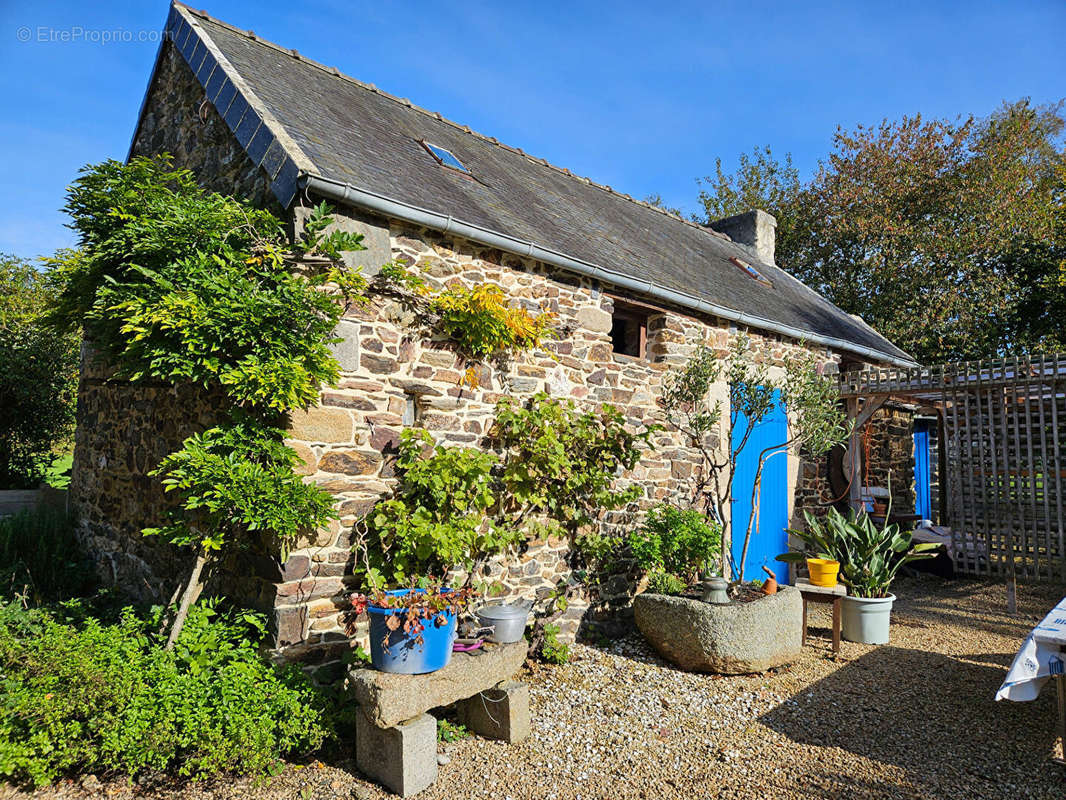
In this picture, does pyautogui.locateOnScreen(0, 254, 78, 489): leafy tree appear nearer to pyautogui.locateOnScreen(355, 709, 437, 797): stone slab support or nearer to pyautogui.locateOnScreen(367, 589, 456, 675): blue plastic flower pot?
pyautogui.locateOnScreen(367, 589, 456, 675): blue plastic flower pot

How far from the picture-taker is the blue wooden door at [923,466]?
12.2 meters

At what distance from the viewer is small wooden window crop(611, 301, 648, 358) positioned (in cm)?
664

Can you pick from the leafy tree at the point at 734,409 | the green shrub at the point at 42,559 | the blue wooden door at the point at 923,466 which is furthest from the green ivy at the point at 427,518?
the blue wooden door at the point at 923,466

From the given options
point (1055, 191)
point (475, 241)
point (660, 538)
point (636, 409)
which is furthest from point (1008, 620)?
point (1055, 191)

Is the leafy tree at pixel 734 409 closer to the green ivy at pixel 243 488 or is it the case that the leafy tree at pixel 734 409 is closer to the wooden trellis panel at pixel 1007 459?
the wooden trellis panel at pixel 1007 459

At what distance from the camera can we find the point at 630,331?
6.75 m

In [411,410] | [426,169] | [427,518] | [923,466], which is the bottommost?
[427,518]

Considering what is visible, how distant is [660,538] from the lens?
19.2ft

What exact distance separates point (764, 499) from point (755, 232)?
6414mm

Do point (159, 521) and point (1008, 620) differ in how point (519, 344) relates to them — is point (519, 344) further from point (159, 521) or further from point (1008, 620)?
point (1008, 620)

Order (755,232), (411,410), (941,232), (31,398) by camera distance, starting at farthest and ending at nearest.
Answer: (941,232)
(755,232)
(31,398)
(411,410)

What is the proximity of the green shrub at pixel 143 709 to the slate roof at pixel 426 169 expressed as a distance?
2.85 m

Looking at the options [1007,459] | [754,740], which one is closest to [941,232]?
[1007,459]

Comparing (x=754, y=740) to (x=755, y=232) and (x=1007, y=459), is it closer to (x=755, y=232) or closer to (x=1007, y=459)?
(x=1007, y=459)
